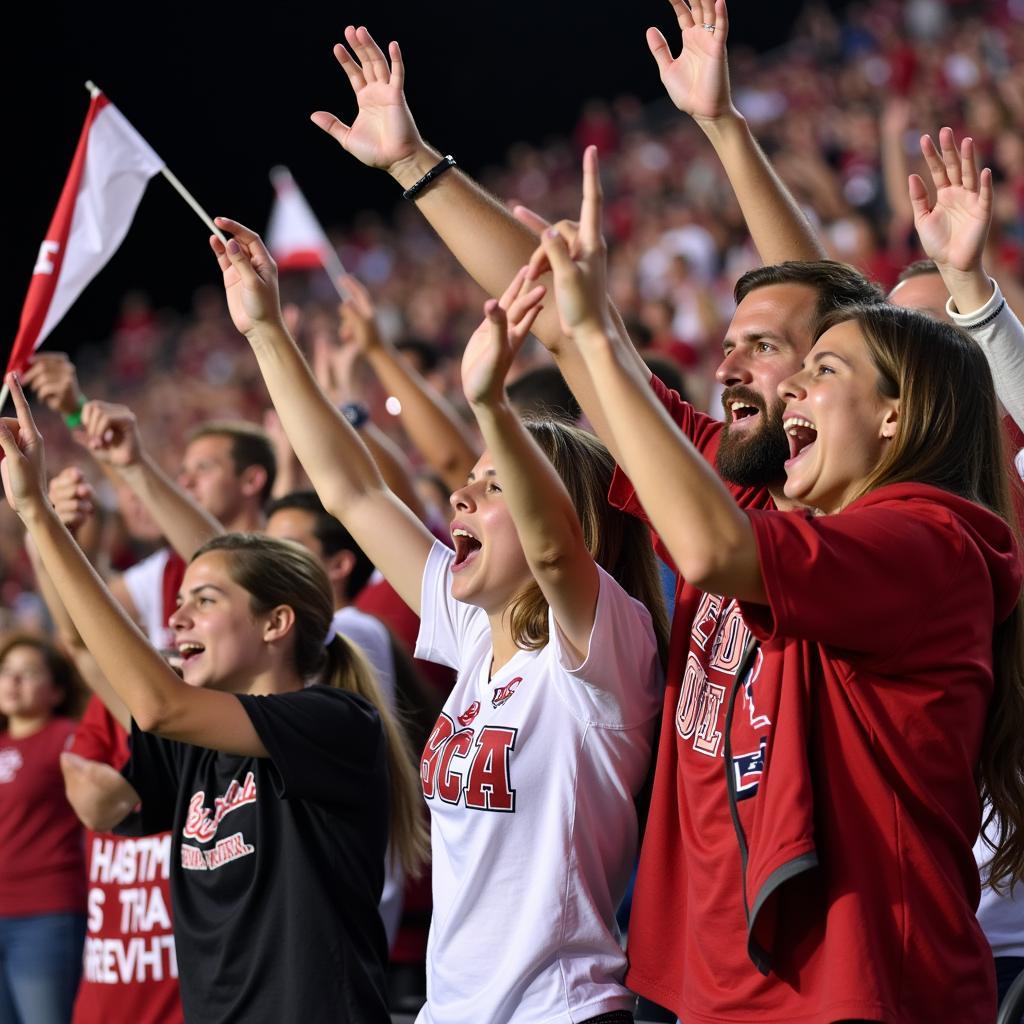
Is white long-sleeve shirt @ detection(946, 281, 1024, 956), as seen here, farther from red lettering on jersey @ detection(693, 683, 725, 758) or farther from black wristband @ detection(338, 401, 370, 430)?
black wristband @ detection(338, 401, 370, 430)

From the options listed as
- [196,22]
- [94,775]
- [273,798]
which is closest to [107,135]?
[94,775]

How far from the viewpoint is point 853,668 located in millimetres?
1845

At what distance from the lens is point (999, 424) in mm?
2027

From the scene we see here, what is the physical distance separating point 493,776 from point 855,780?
0.59 metres

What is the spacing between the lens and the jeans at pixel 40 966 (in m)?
3.69

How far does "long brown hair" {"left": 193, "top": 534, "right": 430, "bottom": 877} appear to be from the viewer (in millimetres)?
2926

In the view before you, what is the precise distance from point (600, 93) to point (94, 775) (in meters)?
15.9

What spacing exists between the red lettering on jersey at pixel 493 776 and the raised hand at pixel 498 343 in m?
0.55

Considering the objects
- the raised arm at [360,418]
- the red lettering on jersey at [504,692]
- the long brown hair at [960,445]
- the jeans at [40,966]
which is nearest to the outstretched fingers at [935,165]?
the long brown hair at [960,445]

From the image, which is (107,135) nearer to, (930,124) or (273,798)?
(273,798)

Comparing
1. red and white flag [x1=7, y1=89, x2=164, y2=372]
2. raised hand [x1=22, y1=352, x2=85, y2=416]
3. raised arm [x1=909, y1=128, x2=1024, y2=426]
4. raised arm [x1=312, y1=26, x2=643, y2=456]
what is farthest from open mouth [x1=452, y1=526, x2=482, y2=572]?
red and white flag [x1=7, y1=89, x2=164, y2=372]

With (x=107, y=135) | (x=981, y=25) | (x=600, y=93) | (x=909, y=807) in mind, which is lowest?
(x=909, y=807)

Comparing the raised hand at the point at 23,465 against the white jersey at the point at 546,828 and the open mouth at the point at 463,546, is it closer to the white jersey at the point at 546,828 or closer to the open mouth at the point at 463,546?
the open mouth at the point at 463,546

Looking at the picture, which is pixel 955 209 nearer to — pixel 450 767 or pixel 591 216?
pixel 591 216
